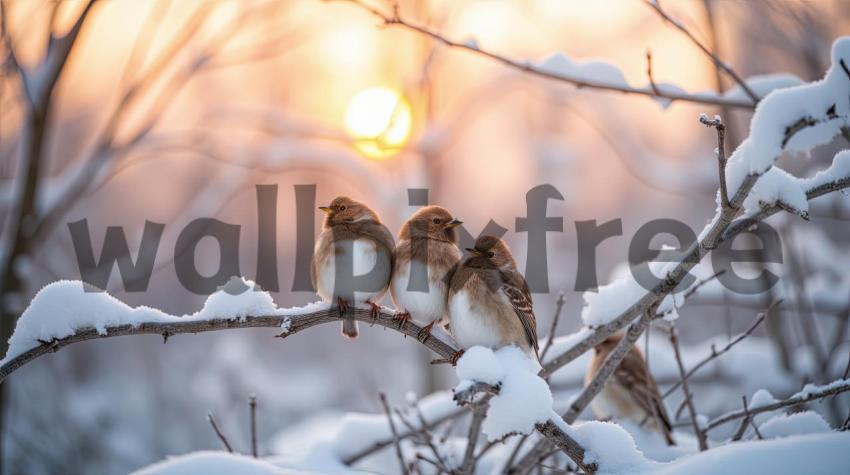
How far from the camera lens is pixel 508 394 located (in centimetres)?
208

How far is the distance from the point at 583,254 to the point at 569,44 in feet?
30.4

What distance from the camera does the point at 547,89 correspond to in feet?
32.9

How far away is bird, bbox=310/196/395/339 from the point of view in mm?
2951

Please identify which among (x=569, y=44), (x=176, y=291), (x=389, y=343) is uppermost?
(x=569, y=44)

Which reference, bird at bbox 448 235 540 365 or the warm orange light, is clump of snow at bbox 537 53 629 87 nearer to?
bird at bbox 448 235 540 365

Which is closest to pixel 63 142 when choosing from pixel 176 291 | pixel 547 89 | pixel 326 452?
pixel 176 291

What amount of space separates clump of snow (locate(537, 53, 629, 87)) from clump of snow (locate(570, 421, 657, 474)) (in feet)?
6.38

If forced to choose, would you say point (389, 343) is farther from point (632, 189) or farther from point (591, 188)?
point (632, 189)

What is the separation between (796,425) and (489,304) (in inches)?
62.0

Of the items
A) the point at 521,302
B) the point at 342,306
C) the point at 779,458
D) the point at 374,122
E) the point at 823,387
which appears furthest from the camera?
the point at 374,122

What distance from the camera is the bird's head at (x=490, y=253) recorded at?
3.04 metres

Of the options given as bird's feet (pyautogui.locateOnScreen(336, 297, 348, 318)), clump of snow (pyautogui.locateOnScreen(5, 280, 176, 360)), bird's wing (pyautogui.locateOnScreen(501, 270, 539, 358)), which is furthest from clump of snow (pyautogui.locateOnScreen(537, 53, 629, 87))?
clump of snow (pyautogui.locateOnScreen(5, 280, 176, 360))

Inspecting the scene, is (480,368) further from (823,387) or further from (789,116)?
(823,387)

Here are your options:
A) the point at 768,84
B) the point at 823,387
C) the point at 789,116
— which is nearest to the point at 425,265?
the point at 789,116
